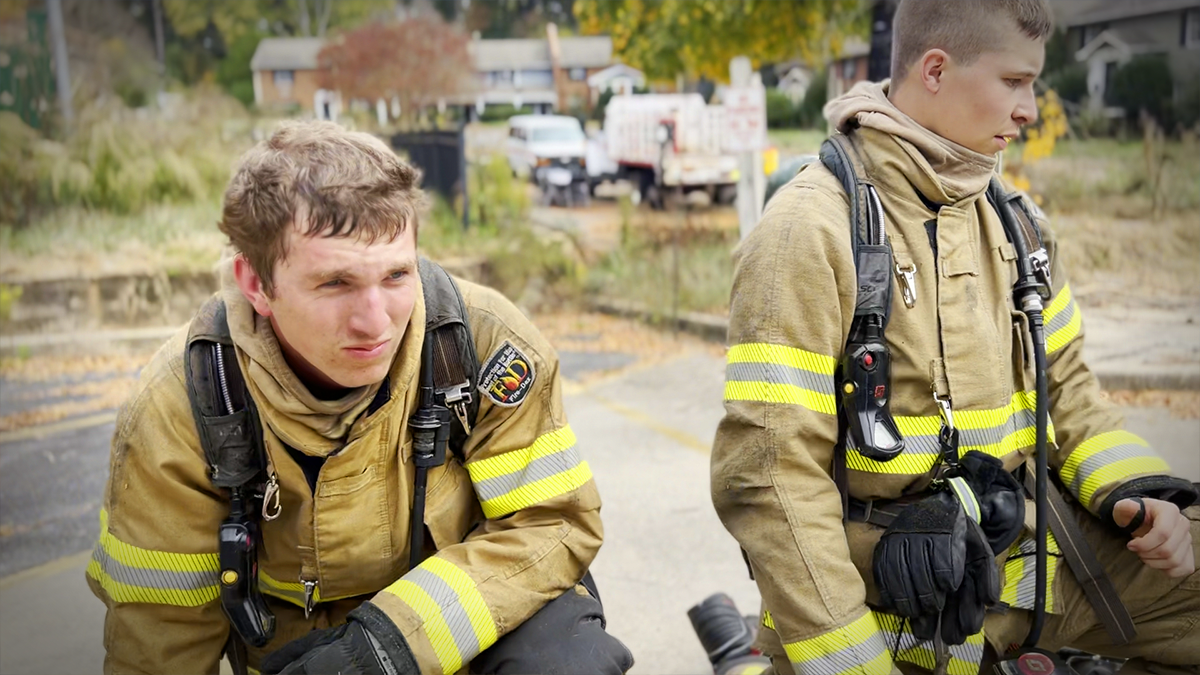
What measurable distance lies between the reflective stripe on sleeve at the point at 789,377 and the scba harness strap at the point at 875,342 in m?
0.04

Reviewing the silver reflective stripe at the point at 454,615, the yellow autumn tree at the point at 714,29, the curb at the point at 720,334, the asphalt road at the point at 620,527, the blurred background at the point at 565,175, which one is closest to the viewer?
the silver reflective stripe at the point at 454,615

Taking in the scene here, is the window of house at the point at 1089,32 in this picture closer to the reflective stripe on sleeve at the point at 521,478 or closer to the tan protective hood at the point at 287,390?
the reflective stripe on sleeve at the point at 521,478

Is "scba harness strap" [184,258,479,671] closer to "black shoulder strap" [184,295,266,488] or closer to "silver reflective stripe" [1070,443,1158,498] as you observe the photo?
"black shoulder strap" [184,295,266,488]

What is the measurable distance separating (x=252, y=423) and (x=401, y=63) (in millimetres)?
6587

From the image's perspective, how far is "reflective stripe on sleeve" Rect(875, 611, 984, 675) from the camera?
2.24 meters

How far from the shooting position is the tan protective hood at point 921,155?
2.16 meters

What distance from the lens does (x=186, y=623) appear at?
2.07 m

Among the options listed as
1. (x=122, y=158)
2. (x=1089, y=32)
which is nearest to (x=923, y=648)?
(x=122, y=158)

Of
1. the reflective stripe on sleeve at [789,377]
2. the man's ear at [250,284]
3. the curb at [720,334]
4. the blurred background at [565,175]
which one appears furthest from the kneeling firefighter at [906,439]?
the curb at [720,334]

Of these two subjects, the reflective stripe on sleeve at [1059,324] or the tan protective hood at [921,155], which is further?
the reflective stripe on sleeve at [1059,324]

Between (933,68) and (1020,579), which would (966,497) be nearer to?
(1020,579)

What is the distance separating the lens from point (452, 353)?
6.85 ft

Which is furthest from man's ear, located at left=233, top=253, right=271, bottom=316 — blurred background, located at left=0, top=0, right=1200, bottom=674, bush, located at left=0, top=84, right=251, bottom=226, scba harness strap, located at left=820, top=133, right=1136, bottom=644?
bush, located at left=0, top=84, right=251, bottom=226

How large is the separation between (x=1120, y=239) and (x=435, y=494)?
6666mm
